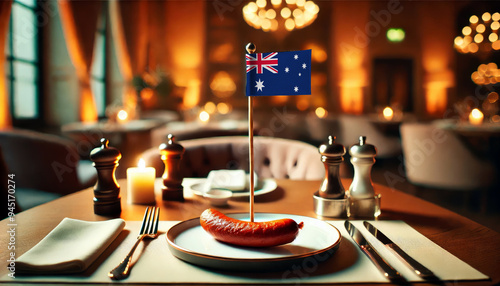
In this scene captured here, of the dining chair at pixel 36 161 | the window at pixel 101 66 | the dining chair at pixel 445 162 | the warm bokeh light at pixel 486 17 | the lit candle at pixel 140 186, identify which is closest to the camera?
the lit candle at pixel 140 186

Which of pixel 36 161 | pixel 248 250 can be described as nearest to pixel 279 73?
pixel 248 250

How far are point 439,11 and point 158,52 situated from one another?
7701 mm

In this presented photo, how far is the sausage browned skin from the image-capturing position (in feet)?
2.01

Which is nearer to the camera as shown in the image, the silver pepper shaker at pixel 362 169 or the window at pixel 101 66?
the silver pepper shaker at pixel 362 169

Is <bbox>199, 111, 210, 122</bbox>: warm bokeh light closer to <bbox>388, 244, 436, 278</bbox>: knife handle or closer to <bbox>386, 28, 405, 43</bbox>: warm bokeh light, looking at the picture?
<bbox>388, 244, 436, 278</bbox>: knife handle

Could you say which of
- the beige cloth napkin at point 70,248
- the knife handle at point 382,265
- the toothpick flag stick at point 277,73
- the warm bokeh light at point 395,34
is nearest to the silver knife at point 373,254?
the knife handle at point 382,265

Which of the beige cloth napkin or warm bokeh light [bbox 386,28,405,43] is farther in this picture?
warm bokeh light [bbox 386,28,405,43]

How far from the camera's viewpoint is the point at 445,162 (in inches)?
115

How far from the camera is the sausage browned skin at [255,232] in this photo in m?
0.61

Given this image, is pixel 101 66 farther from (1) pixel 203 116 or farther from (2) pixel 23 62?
(1) pixel 203 116

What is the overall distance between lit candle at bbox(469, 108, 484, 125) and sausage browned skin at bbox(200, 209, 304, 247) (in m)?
4.45

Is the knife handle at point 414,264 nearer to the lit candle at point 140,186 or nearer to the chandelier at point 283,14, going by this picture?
the lit candle at point 140,186

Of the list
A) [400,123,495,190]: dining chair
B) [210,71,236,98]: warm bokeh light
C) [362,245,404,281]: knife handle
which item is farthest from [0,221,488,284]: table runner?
[210,71,236,98]: warm bokeh light

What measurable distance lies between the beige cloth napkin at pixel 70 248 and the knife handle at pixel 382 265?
49 cm
